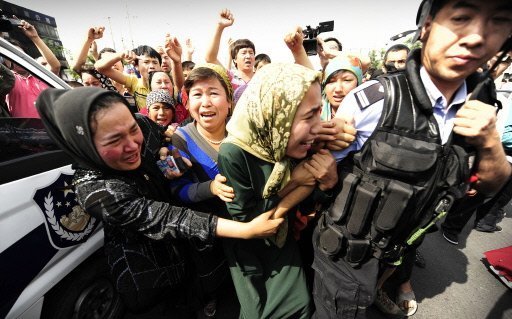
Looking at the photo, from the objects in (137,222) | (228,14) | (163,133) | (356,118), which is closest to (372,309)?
(356,118)

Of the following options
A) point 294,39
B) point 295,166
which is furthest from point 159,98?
point 295,166

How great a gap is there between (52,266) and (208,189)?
1010mm

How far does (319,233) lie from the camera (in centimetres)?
140

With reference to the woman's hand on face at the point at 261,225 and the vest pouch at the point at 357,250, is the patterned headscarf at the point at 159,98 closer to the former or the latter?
the woman's hand on face at the point at 261,225

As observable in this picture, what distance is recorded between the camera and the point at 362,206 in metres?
1.13

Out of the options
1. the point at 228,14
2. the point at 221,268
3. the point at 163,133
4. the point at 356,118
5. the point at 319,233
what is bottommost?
the point at 221,268

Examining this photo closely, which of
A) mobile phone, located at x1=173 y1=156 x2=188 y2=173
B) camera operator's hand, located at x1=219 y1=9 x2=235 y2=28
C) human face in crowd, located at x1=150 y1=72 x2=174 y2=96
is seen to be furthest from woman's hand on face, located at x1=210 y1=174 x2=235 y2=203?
Result: camera operator's hand, located at x1=219 y1=9 x2=235 y2=28

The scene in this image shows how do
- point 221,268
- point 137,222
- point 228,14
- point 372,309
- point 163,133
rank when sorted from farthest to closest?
point 228,14
point 372,309
point 163,133
point 221,268
point 137,222

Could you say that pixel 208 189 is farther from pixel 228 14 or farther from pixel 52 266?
pixel 228 14

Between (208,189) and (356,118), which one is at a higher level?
(356,118)

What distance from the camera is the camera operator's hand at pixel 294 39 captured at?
6.11ft

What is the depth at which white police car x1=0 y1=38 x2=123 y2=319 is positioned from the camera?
113 centimetres

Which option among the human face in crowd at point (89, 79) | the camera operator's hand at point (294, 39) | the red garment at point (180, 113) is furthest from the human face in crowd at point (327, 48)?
the human face in crowd at point (89, 79)

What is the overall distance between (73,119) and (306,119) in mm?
1069
